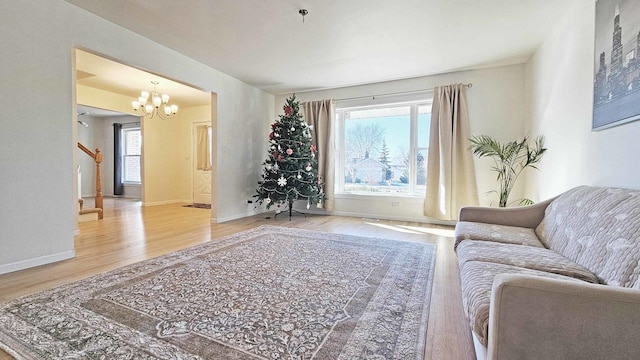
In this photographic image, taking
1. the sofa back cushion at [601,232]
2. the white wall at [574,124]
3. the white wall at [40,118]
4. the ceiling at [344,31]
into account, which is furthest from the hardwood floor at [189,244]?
the ceiling at [344,31]

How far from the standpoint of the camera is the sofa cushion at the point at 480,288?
3.42 ft

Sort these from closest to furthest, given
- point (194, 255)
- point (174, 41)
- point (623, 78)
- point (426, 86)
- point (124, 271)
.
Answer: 1. point (623, 78)
2. point (124, 271)
3. point (194, 255)
4. point (174, 41)
5. point (426, 86)

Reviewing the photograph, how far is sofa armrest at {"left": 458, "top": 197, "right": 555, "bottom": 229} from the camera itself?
2.35 meters

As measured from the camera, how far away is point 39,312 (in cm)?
166

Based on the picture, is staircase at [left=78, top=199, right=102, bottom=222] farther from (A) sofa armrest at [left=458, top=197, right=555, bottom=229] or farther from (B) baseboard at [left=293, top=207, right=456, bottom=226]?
(A) sofa armrest at [left=458, top=197, right=555, bottom=229]

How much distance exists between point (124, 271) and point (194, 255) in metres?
0.60

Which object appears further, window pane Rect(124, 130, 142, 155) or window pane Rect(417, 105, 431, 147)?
window pane Rect(124, 130, 142, 155)

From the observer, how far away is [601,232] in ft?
4.79

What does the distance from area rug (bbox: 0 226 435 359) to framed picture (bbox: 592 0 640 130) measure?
1.74 m

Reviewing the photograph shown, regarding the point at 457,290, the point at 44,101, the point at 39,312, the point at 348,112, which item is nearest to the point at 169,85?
the point at 44,101

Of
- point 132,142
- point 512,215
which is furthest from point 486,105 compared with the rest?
point 132,142

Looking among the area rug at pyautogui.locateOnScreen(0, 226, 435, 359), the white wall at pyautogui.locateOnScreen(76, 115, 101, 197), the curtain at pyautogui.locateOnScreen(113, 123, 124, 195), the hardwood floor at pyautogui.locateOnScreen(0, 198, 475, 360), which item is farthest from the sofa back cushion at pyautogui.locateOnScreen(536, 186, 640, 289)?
the white wall at pyautogui.locateOnScreen(76, 115, 101, 197)

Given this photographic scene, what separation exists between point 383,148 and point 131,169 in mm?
7867

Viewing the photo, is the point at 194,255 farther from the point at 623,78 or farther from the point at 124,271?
the point at 623,78
